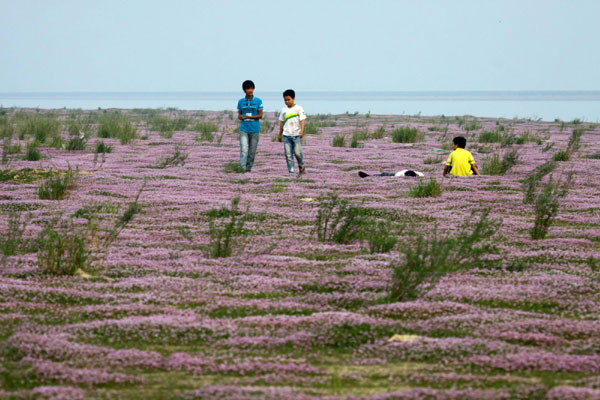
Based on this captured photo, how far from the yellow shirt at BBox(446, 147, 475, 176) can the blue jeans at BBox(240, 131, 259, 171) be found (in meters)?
5.28

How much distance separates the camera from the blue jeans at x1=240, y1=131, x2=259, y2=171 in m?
21.5

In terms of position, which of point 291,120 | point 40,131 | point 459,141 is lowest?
point 40,131

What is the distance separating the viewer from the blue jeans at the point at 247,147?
21516 millimetres

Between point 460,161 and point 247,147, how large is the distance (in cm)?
586

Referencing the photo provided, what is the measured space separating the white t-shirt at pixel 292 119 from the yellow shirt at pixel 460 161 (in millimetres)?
3995

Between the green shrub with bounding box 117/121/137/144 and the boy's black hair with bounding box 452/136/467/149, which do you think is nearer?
the boy's black hair with bounding box 452/136/467/149

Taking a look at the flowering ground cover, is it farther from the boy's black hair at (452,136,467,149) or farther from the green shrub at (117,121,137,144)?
the green shrub at (117,121,137,144)

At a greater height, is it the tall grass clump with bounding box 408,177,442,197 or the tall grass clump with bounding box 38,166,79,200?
the tall grass clump with bounding box 408,177,442,197

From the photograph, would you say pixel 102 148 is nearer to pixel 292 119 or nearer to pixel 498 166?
pixel 292 119

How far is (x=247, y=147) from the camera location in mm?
22141

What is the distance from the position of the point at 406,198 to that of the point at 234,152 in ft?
43.7

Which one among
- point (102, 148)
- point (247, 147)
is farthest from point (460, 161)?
point (102, 148)

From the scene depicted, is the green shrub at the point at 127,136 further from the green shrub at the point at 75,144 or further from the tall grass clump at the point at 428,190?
the tall grass clump at the point at 428,190

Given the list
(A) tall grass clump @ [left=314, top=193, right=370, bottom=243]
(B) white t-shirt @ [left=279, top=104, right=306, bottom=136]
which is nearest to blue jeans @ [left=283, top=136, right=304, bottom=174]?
(B) white t-shirt @ [left=279, top=104, right=306, bottom=136]
